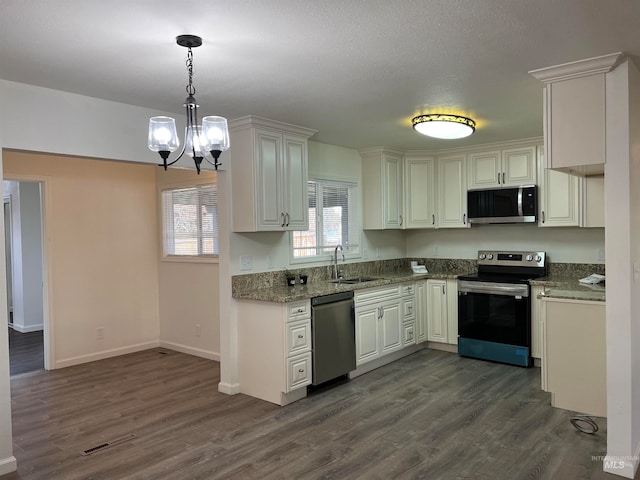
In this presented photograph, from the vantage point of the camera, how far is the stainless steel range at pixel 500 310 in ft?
15.4

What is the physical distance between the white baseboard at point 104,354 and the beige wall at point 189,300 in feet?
0.59

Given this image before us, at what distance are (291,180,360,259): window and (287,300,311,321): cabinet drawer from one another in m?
0.95

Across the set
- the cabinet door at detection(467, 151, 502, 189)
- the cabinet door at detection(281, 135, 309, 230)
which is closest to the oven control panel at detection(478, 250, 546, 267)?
the cabinet door at detection(467, 151, 502, 189)

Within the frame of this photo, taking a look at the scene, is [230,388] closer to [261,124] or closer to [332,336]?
[332,336]

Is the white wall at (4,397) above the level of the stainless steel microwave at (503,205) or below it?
below

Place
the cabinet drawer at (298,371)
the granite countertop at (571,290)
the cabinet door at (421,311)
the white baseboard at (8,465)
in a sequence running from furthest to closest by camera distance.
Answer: the cabinet door at (421,311) < the cabinet drawer at (298,371) < the granite countertop at (571,290) < the white baseboard at (8,465)

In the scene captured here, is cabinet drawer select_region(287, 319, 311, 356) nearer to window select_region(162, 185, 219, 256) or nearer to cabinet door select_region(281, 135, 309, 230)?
cabinet door select_region(281, 135, 309, 230)

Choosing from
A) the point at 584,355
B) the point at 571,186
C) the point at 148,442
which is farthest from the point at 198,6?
the point at 571,186

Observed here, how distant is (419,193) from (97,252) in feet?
12.5

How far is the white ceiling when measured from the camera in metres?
2.02

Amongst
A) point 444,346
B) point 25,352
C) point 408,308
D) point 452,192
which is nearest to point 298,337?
point 408,308

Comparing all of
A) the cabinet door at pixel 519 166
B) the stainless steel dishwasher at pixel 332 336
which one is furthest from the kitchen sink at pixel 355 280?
the cabinet door at pixel 519 166

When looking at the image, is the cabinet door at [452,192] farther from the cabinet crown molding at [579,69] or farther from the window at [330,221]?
the cabinet crown molding at [579,69]

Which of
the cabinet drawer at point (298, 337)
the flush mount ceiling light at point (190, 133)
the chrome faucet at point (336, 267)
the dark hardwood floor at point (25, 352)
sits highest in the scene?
the flush mount ceiling light at point (190, 133)
